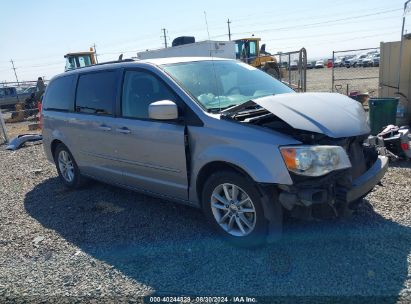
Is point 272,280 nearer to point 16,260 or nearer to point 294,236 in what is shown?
point 294,236

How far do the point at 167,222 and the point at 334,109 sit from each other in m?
2.26

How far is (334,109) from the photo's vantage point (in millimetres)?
3572

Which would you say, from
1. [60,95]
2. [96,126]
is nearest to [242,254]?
[96,126]

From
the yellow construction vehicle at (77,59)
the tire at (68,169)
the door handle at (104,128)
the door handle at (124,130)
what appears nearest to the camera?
the door handle at (124,130)

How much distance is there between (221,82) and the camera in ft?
14.5

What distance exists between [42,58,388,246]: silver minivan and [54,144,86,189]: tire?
77cm

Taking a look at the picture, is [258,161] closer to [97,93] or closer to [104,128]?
[104,128]

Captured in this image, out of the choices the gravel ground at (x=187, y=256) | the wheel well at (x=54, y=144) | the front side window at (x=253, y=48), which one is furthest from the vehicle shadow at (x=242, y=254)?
the front side window at (x=253, y=48)

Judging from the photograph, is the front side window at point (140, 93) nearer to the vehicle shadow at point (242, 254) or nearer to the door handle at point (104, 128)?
the door handle at point (104, 128)

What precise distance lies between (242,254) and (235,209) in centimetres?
43

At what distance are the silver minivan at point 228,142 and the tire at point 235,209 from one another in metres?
0.01

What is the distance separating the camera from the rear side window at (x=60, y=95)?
223 inches

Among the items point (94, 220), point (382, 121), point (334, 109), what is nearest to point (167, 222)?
point (94, 220)

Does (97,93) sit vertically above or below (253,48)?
below
